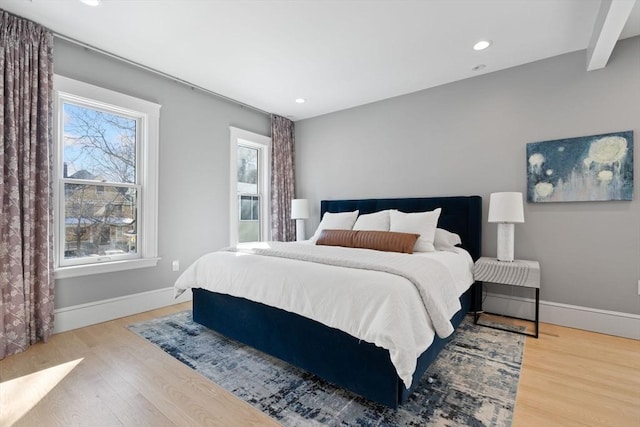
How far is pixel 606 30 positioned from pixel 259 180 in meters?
4.05

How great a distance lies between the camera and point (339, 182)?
14.8ft

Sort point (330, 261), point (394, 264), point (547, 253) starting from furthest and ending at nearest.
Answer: point (547, 253), point (330, 261), point (394, 264)

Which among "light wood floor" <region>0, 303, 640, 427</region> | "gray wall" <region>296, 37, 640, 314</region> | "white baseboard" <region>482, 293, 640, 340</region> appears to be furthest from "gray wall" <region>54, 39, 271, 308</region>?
"white baseboard" <region>482, 293, 640, 340</region>

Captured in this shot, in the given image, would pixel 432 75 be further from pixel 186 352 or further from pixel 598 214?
pixel 186 352

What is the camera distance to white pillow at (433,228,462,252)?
3131mm

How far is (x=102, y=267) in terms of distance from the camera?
9.36ft

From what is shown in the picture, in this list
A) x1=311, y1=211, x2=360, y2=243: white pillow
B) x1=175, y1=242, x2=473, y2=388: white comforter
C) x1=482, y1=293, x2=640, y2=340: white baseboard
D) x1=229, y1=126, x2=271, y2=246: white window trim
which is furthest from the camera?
x1=229, y1=126, x2=271, y2=246: white window trim

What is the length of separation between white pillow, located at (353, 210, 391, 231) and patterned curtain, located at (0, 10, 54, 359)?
9.78 ft

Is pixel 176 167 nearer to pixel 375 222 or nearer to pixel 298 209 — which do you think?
pixel 298 209

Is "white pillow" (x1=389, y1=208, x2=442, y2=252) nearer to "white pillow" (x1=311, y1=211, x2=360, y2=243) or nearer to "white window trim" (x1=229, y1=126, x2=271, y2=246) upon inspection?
"white pillow" (x1=311, y1=211, x2=360, y2=243)

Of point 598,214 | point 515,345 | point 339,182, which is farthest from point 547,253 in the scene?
point 339,182

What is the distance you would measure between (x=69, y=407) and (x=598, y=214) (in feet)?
14.2

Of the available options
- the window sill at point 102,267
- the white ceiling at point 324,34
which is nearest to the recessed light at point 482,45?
the white ceiling at point 324,34

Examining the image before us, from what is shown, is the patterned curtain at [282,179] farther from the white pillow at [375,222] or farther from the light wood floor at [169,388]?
the light wood floor at [169,388]
